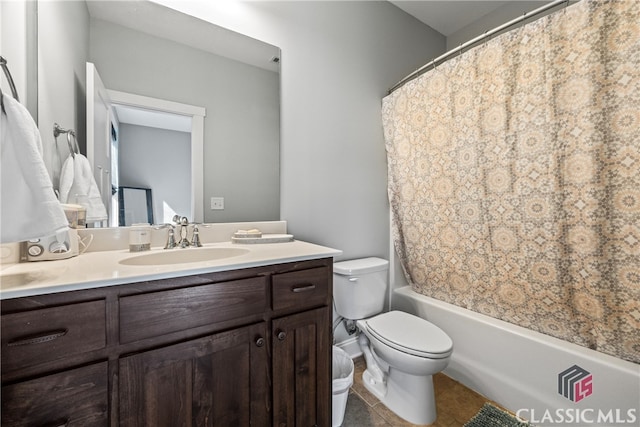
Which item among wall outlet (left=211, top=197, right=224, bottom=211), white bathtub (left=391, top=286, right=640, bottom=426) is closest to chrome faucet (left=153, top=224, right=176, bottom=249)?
wall outlet (left=211, top=197, right=224, bottom=211)

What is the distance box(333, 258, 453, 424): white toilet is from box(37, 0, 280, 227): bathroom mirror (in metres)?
0.65

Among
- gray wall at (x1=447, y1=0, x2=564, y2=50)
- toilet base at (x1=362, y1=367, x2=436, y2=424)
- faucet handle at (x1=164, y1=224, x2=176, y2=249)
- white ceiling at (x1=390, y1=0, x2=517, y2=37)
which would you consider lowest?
toilet base at (x1=362, y1=367, x2=436, y2=424)

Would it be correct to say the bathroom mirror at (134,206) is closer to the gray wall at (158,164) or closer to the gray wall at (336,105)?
the gray wall at (158,164)

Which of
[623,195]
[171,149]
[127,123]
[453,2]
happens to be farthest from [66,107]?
[453,2]

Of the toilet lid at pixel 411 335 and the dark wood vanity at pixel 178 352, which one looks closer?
the dark wood vanity at pixel 178 352

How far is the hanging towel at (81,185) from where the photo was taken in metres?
1.05

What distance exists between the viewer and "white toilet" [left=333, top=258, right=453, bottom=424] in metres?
1.29

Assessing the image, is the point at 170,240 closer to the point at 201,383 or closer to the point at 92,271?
the point at 92,271

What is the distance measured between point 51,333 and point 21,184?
1.24 ft

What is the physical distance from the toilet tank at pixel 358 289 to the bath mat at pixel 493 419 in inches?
27.7

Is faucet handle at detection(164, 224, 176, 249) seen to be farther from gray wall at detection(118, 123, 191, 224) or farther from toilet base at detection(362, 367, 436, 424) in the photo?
toilet base at detection(362, 367, 436, 424)

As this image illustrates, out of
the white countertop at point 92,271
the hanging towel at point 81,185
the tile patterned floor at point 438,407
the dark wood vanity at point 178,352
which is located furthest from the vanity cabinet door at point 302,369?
the hanging towel at point 81,185

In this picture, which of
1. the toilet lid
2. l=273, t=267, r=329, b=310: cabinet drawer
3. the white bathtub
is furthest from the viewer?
the toilet lid

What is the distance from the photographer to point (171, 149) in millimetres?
1299
